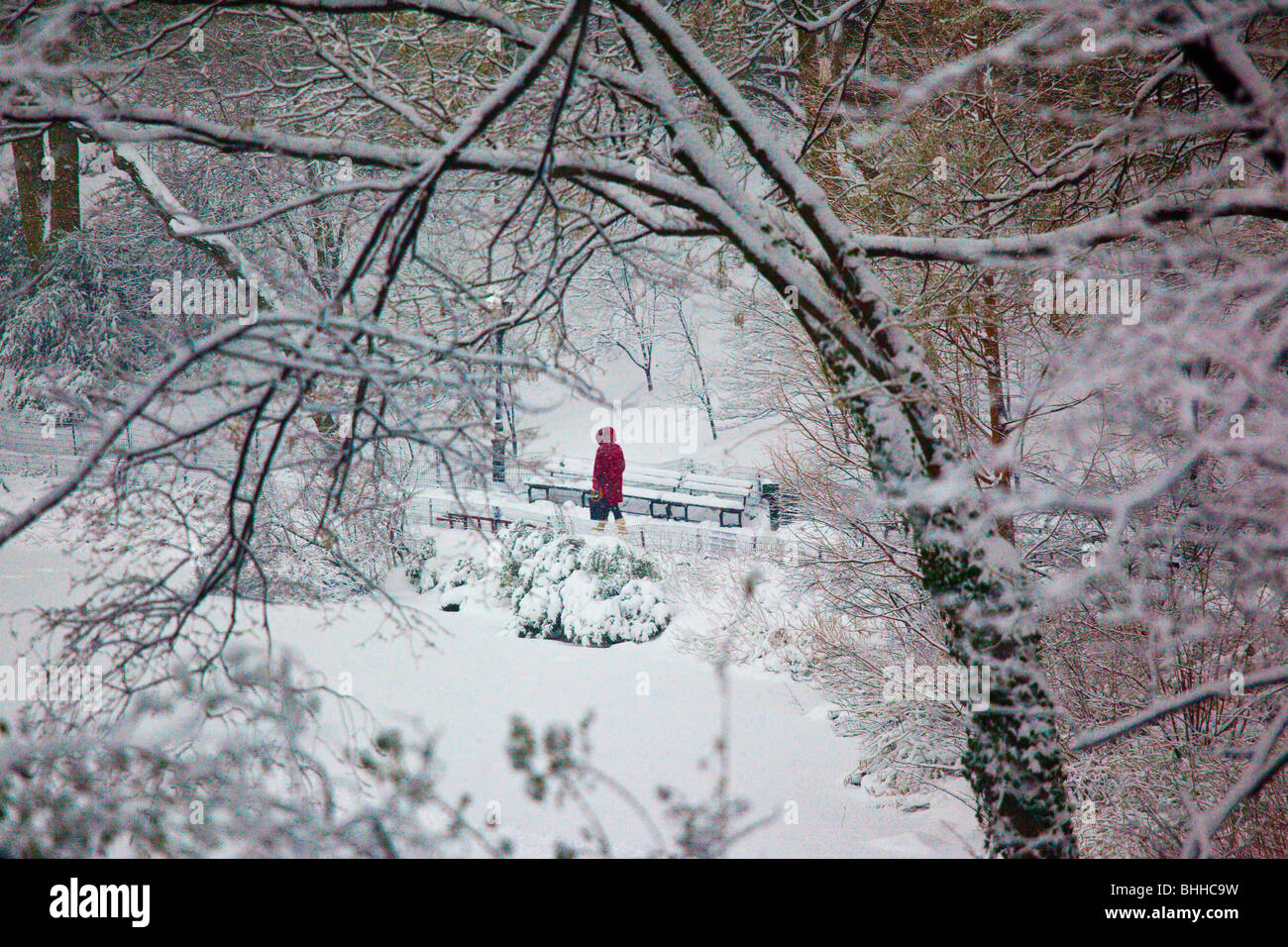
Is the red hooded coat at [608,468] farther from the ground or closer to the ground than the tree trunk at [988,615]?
farther from the ground

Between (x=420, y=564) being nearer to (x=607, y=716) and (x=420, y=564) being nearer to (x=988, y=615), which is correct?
(x=607, y=716)

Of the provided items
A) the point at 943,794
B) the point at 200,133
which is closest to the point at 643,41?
the point at 200,133

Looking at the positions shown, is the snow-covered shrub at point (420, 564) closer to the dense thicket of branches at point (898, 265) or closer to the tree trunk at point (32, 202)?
the dense thicket of branches at point (898, 265)

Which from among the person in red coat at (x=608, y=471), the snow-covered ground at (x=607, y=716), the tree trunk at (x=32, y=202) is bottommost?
the snow-covered ground at (x=607, y=716)

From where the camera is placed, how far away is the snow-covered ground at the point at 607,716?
5930 mm

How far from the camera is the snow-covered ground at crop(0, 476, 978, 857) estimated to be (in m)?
5.93

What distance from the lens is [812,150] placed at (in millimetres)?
7328

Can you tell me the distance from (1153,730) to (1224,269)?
10.4ft

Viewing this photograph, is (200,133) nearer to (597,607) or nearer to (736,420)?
(597,607)

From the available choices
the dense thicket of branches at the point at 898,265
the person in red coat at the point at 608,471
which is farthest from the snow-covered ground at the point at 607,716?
the person in red coat at the point at 608,471

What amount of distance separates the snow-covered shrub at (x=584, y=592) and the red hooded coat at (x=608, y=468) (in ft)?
2.89

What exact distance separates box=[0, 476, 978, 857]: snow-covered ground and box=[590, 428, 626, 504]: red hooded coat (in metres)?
2.02
